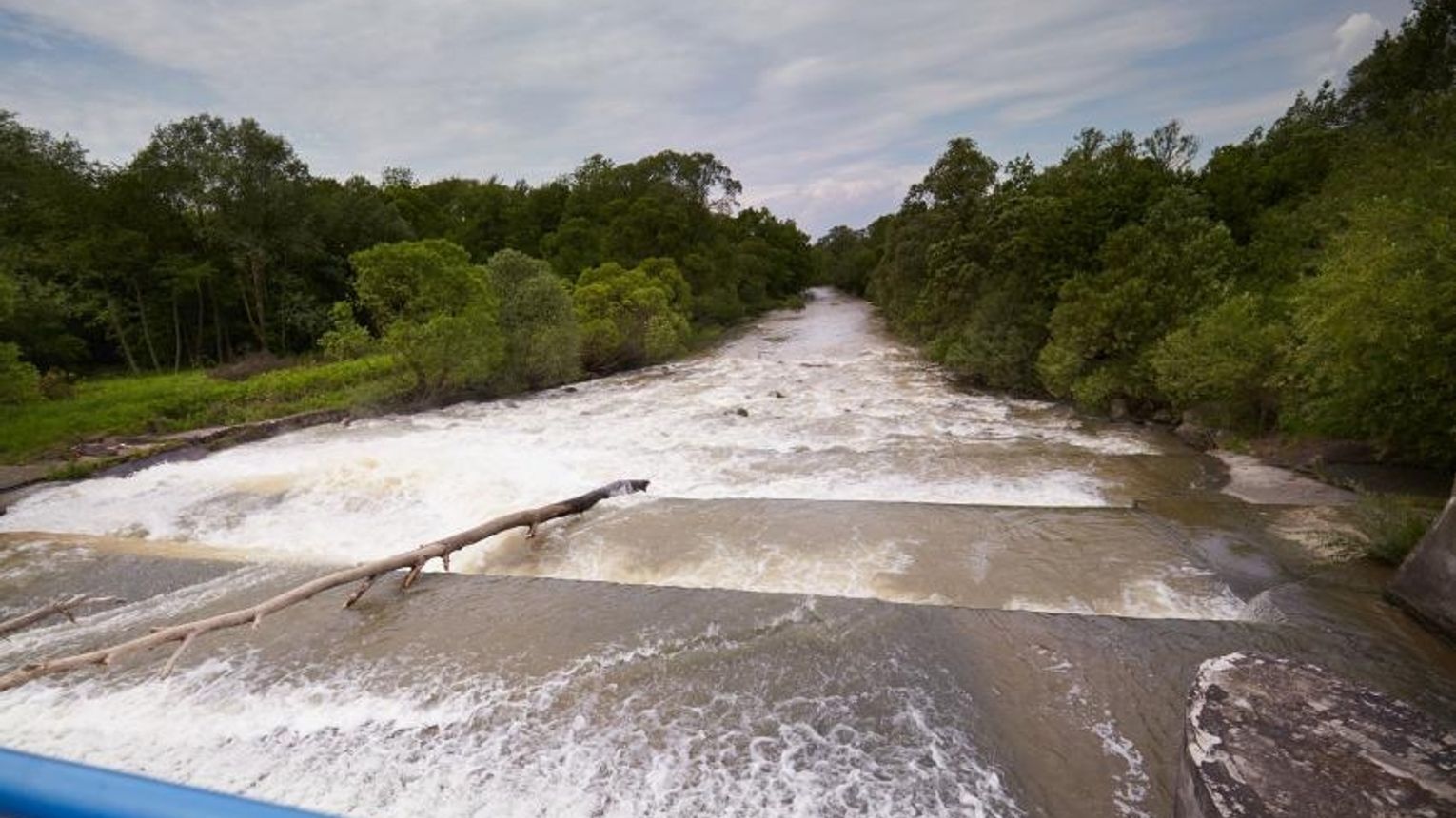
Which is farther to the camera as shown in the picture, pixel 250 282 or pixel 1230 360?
pixel 250 282

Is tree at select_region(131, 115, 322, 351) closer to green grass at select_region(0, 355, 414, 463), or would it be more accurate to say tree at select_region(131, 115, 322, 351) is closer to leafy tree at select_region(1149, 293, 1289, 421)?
green grass at select_region(0, 355, 414, 463)

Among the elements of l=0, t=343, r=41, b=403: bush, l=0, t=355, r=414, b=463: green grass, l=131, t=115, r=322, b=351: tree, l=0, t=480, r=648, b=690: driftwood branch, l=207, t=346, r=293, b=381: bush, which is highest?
l=131, t=115, r=322, b=351: tree

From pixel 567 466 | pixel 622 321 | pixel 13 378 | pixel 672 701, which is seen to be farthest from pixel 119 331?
pixel 672 701

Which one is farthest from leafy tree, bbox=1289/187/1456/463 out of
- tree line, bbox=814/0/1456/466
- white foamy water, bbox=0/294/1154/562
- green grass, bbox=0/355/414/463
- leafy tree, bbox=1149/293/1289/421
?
green grass, bbox=0/355/414/463

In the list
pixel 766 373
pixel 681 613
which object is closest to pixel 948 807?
pixel 681 613

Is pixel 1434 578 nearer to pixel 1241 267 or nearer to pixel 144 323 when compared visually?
pixel 1241 267

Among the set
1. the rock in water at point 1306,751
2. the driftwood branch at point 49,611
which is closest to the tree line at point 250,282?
the driftwood branch at point 49,611
